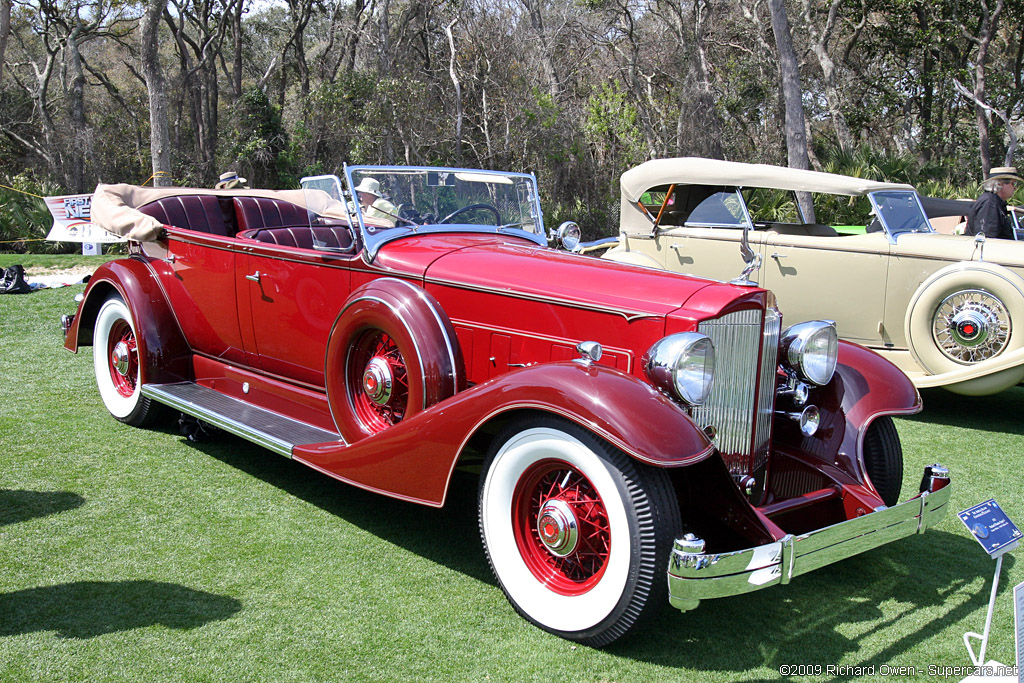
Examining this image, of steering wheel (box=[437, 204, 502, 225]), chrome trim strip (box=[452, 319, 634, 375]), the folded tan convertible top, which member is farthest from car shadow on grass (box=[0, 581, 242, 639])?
the folded tan convertible top

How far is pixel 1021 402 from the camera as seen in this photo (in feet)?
22.5

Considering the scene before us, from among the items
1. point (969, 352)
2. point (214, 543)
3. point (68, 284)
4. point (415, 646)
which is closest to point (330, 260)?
point (214, 543)

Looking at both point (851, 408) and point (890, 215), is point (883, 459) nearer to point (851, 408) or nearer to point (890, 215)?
point (851, 408)

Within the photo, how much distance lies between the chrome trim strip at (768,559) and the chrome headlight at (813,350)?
29.5 inches

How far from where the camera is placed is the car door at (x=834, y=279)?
21.7 feet

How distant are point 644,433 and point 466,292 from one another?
1398 mm

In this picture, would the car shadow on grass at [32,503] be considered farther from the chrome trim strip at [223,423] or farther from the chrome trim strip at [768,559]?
the chrome trim strip at [768,559]

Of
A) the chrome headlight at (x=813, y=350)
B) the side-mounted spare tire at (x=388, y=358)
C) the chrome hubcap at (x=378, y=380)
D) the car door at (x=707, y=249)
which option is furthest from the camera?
the car door at (x=707, y=249)

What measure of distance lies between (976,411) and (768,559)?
485 cm

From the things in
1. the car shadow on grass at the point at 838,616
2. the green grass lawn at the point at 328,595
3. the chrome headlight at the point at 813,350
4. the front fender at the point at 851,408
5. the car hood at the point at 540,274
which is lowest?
the car shadow on grass at the point at 838,616

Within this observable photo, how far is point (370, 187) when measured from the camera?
4406mm

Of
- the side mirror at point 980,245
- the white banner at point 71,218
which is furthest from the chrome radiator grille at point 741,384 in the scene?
the white banner at point 71,218

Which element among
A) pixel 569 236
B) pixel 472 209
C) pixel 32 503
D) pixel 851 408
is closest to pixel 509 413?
pixel 851 408

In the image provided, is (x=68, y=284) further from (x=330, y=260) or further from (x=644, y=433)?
(x=644, y=433)
